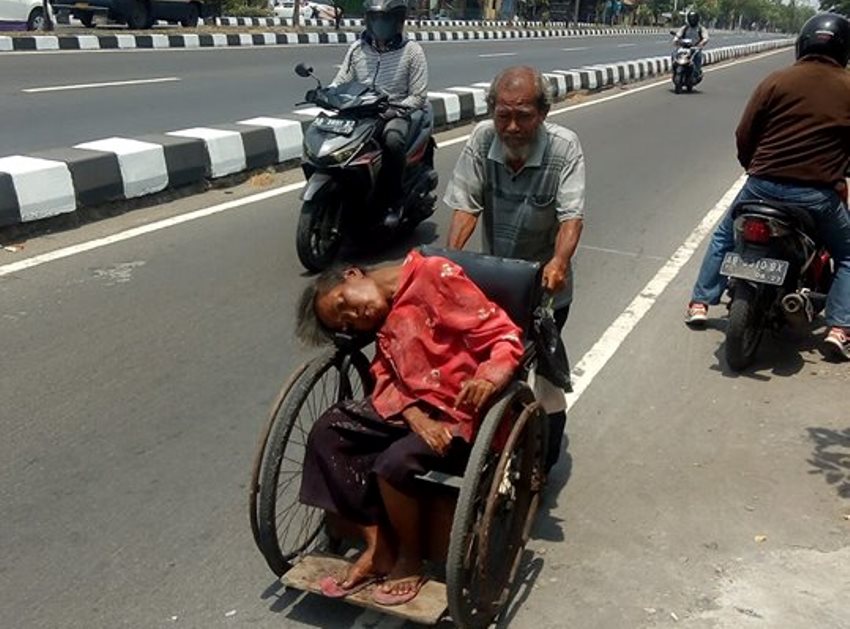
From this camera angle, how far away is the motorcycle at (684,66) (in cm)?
1973

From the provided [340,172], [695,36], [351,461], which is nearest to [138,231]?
[340,172]

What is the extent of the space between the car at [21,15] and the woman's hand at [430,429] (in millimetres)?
19355

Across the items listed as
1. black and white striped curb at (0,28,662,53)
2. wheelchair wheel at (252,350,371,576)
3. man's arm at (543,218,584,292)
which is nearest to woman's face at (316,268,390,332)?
wheelchair wheel at (252,350,371,576)

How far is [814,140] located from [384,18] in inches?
122

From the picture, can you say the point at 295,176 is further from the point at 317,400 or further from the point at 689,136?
the point at 689,136

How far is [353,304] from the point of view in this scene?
275cm

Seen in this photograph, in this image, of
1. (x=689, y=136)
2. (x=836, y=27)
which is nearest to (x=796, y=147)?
(x=836, y=27)

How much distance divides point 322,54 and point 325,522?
65.9 ft

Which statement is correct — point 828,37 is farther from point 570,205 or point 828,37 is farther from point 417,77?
point 417,77

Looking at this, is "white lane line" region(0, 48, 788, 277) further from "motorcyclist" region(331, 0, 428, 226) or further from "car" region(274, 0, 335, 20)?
"car" region(274, 0, 335, 20)

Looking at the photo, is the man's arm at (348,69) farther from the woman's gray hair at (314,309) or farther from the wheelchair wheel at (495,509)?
the wheelchair wheel at (495,509)

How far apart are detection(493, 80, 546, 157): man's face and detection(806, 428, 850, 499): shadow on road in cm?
182

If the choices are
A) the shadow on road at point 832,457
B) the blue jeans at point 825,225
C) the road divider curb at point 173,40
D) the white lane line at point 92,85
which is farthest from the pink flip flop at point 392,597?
the road divider curb at point 173,40

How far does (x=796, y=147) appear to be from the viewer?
4.84 m
